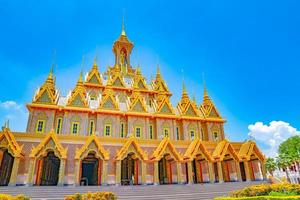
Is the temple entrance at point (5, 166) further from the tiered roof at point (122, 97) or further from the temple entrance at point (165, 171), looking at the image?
the temple entrance at point (165, 171)

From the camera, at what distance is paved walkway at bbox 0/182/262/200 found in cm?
1692

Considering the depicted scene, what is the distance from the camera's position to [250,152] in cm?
2581

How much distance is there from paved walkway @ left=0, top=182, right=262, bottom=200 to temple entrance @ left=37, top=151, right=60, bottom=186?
454cm

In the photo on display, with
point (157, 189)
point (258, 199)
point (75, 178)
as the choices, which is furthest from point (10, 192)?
point (258, 199)

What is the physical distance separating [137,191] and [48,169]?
12.8 metres

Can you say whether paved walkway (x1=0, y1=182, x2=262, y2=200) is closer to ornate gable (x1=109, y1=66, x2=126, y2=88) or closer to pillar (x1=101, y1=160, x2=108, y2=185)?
pillar (x1=101, y1=160, x2=108, y2=185)

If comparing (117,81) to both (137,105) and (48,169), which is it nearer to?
(137,105)

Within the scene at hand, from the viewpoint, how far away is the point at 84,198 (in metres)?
10.4

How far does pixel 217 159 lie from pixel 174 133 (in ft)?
23.3

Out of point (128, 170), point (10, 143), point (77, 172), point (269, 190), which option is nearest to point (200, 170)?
point (128, 170)

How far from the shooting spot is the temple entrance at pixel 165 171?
994 inches

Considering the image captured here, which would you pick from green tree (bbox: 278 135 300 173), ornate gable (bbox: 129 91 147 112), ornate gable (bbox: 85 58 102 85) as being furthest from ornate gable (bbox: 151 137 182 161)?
green tree (bbox: 278 135 300 173)

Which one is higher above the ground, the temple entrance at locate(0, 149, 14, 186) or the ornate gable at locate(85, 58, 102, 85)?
the ornate gable at locate(85, 58, 102, 85)

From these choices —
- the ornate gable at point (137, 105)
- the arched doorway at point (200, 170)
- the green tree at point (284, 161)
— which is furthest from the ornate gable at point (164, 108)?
the green tree at point (284, 161)
